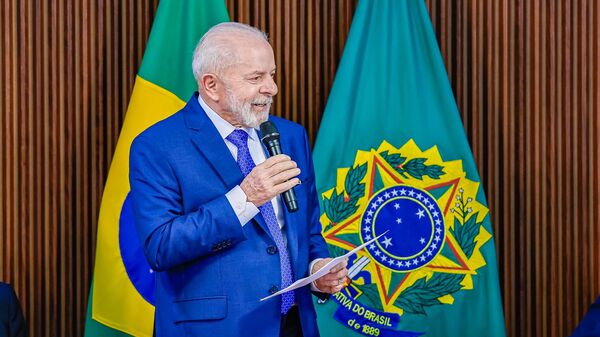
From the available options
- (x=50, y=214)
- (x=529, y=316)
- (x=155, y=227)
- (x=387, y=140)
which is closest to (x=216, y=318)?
(x=155, y=227)

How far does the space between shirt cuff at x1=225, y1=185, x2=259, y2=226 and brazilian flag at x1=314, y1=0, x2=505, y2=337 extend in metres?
1.47

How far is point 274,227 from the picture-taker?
204 centimetres

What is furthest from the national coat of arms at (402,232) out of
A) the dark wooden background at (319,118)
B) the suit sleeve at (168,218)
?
the suit sleeve at (168,218)

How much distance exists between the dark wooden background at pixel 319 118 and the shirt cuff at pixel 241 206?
1879mm

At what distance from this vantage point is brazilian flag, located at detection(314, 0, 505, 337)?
3312mm

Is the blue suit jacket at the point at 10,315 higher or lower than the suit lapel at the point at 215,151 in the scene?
lower

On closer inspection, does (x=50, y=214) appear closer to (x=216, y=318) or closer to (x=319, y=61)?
(x=319, y=61)

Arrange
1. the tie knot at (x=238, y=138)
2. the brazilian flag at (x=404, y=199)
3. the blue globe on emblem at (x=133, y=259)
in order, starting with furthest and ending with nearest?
1. the brazilian flag at (x=404, y=199)
2. the blue globe on emblem at (x=133, y=259)
3. the tie knot at (x=238, y=138)

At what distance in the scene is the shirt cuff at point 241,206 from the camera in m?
1.88

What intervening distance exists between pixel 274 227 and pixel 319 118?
180cm

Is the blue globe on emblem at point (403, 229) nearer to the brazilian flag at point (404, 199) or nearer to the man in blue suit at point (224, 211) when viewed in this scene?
the brazilian flag at point (404, 199)

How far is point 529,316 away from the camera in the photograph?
373 cm

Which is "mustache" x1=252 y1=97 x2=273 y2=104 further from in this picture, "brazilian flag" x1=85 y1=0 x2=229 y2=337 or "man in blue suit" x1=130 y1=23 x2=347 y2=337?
"brazilian flag" x1=85 y1=0 x2=229 y2=337

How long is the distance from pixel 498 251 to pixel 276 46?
1.50 m
